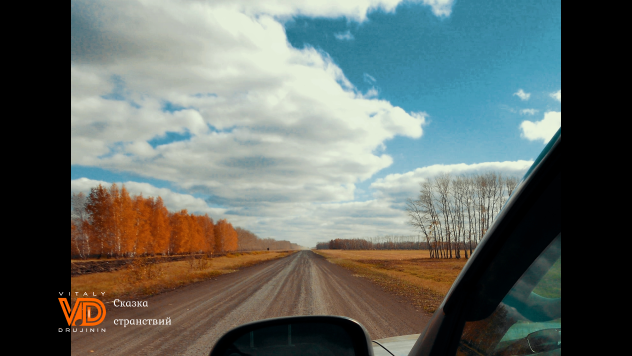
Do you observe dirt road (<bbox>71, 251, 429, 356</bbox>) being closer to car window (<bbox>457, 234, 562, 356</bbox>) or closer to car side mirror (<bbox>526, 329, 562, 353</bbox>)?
car window (<bbox>457, 234, 562, 356</bbox>)

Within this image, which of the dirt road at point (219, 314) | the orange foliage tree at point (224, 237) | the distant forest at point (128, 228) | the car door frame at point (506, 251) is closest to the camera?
the car door frame at point (506, 251)

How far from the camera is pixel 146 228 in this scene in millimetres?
68250

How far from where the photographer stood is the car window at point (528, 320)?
978 millimetres

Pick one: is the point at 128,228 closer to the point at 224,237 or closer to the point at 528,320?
the point at 224,237

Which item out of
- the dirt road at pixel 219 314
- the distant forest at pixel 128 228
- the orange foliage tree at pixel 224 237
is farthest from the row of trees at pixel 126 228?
the dirt road at pixel 219 314

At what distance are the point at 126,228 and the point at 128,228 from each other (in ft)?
1.77

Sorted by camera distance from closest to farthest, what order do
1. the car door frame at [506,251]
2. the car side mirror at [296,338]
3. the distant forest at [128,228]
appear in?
the car door frame at [506,251] < the car side mirror at [296,338] < the distant forest at [128,228]

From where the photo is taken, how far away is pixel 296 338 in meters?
1.63

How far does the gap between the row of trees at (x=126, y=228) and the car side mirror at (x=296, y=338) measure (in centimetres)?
3921

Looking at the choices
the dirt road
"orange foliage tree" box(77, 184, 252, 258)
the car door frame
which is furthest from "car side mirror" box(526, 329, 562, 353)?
"orange foliage tree" box(77, 184, 252, 258)

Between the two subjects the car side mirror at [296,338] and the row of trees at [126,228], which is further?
the row of trees at [126,228]

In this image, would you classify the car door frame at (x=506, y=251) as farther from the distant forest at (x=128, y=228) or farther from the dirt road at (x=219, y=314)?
the distant forest at (x=128, y=228)
